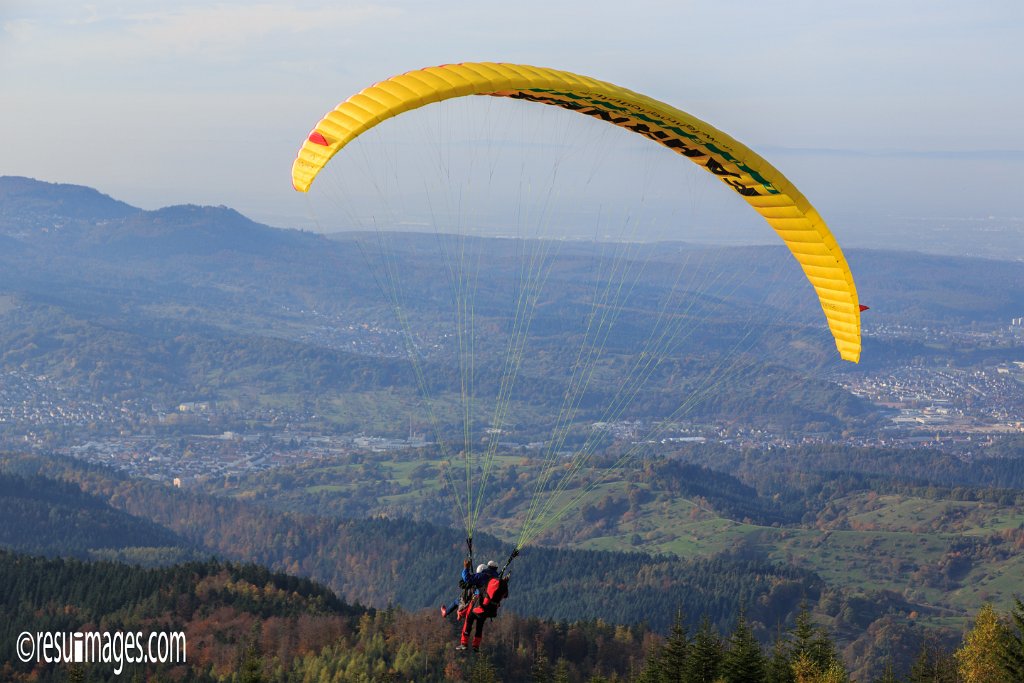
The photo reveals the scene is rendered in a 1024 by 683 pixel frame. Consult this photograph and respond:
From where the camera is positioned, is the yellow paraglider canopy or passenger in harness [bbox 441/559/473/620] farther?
passenger in harness [bbox 441/559/473/620]

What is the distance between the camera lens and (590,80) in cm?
3531

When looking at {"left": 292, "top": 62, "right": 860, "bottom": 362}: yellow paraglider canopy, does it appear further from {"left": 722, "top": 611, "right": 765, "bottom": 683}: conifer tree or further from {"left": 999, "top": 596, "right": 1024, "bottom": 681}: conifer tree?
{"left": 722, "top": 611, "right": 765, "bottom": 683}: conifer tree

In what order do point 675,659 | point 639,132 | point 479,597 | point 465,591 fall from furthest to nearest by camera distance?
point 675,659 < point 639,132 < point 465,591 < point 479,597

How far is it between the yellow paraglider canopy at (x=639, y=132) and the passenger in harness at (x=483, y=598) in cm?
1106

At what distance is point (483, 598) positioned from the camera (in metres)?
34.5

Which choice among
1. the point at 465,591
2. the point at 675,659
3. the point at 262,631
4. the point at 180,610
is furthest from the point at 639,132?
the point at 180,610

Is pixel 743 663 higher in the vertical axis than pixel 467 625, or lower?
lower

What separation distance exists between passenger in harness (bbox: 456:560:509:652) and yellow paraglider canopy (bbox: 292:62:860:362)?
11.1m

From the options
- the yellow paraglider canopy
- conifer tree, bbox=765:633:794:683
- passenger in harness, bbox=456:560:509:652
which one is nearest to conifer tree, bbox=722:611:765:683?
conifer tree, bbox=765:633:794:683

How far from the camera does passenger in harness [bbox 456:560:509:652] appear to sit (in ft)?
111

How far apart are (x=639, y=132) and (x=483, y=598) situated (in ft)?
47.6

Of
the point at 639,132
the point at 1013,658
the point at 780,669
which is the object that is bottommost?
the point at 780,669

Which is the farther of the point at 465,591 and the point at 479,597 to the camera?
the point at 465,591

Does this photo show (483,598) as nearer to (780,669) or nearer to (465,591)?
(465,591)
